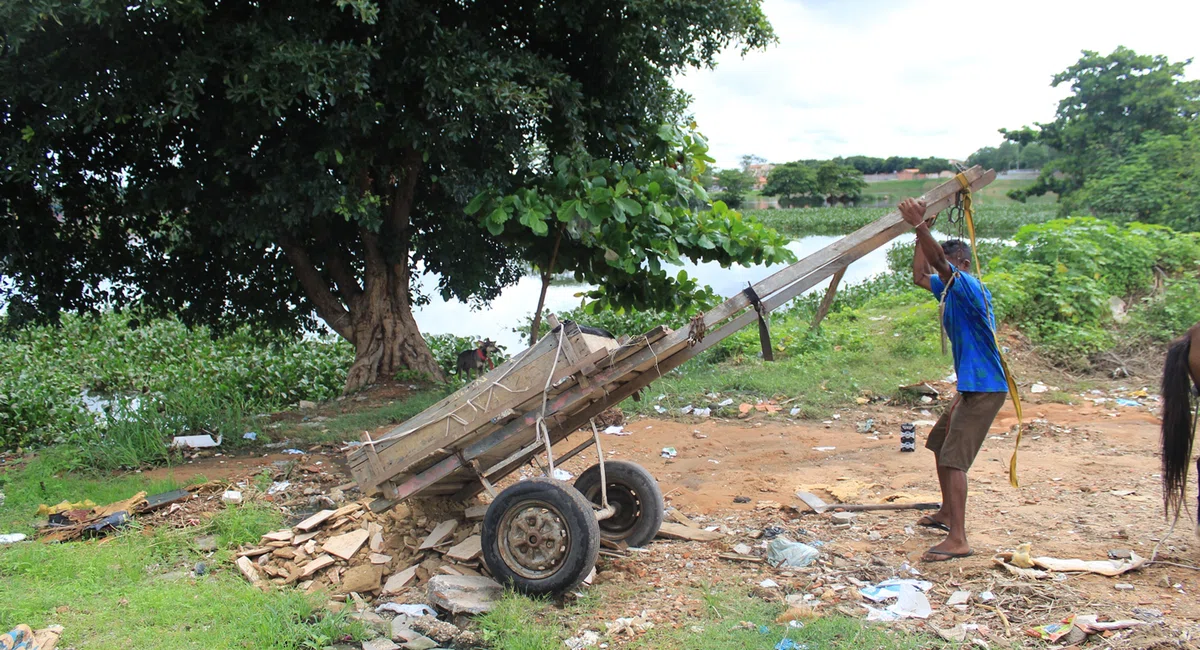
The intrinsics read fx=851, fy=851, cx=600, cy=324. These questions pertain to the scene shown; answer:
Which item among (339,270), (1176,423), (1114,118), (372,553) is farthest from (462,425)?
(1114,118)

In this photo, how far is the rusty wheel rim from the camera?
4.33m

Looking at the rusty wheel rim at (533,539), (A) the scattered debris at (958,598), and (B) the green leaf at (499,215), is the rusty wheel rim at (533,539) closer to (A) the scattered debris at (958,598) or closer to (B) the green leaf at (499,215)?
(A) the scattered debris at (958,598)

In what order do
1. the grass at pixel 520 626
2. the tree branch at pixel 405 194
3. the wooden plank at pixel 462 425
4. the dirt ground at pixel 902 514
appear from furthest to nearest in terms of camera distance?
the tree branch at pixel 405 194 → the wooden plank at pixel 462 425 → the dirt ground at pixel 902 514 → the grass at pixel 520 626

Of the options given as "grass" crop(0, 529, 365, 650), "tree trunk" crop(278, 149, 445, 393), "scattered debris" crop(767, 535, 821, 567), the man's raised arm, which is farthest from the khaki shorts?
"tree trunk" crop(278, 149, 445, 393)

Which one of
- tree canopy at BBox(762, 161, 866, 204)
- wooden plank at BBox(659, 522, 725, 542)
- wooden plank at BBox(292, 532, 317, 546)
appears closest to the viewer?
wooden plank at BBox(659, 522, 725, 542)

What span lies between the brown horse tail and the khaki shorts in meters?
0.96

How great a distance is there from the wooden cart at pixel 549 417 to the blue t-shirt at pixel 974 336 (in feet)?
1.86

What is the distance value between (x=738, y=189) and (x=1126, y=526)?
35.4 m

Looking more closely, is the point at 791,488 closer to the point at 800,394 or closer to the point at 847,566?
the point at 847,566

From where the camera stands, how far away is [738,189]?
130 ft

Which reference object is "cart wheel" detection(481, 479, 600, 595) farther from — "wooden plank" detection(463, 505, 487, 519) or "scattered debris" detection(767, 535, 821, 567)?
"scattered debris" detection(767, 535, 821, 567)

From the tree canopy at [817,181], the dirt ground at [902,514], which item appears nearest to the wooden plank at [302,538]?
the dirt ground at [902,514]

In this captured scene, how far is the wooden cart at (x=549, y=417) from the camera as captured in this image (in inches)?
169

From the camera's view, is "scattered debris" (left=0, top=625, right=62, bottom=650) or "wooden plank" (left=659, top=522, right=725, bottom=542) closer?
"scattered debris" (left=0, top=625, right=62, bottom=650)
